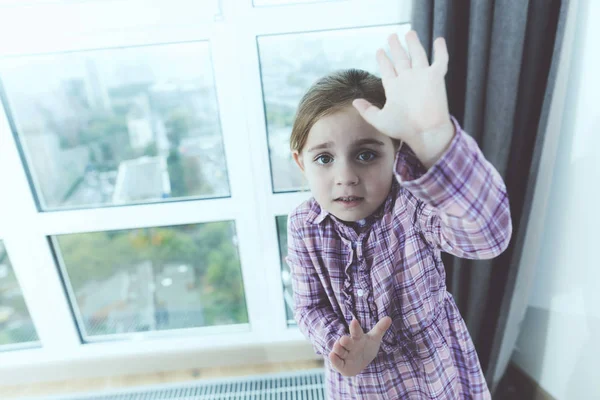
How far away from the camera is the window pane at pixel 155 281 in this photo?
148 cm

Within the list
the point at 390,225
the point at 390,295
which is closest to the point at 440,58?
the point at 390,225

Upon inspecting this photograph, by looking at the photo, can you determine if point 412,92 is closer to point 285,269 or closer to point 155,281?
point 285,269

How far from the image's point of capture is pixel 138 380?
1517 millimetres

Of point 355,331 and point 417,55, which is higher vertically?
point 417,55

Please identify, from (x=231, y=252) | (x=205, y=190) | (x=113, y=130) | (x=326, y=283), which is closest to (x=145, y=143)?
(x=113, y=130)

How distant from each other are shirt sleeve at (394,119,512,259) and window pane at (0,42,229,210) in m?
0.88

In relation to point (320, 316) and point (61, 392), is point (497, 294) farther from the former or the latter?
point (61, 392)

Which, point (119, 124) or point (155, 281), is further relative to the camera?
point (155, 281)

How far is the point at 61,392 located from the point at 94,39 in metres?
1.25

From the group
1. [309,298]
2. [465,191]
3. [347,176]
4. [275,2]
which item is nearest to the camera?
[465,191]

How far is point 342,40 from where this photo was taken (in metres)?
1.20

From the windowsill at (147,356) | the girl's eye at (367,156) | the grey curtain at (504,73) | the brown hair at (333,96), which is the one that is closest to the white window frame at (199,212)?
the windowsill at (147,356)

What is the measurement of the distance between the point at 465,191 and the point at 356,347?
13.4 inches

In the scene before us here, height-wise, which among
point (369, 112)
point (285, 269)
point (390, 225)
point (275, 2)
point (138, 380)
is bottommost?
point (138, 380)
